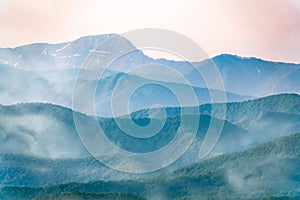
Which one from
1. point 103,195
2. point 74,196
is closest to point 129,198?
point 103,195

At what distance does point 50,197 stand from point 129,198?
2230 cm

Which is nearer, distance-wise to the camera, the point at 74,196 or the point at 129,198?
the point at 74,196

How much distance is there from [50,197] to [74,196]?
7.68 meters

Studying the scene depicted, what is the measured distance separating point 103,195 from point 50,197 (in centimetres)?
1592

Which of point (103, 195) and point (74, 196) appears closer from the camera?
point (74, 196)

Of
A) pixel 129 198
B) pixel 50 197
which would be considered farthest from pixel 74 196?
pixel 129 198

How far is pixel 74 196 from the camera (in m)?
180

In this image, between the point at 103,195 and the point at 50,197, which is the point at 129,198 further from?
the point at 50,197

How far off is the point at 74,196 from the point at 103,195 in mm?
15469

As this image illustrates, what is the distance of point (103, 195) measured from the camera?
194 m

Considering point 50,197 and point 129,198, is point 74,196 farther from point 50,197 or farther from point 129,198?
point 129,198

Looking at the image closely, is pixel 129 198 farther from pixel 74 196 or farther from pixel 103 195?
pixel 74 196

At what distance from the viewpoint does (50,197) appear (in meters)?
184

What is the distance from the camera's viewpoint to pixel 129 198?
196m
